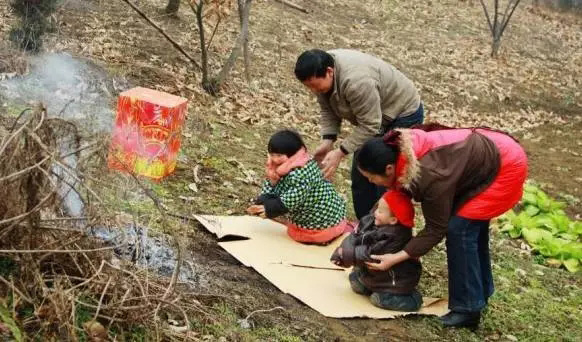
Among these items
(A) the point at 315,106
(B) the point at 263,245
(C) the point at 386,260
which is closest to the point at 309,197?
(B) the point at 263,245

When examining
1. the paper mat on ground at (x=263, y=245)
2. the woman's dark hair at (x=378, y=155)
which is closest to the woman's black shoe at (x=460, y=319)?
the paper mat on ground at (x=263, y=245)

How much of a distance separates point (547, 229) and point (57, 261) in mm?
5356

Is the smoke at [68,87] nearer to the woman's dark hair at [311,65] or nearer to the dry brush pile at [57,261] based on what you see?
the woman's dark hair at [311,65]

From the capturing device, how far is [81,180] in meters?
2.88

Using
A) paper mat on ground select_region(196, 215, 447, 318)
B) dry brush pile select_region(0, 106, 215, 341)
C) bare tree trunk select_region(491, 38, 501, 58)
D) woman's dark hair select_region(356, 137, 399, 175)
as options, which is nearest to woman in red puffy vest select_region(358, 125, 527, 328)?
woman's dark hair select_region(356, 137, 399, 175)

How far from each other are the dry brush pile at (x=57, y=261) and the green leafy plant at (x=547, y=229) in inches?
168

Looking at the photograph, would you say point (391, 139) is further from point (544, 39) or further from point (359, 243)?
point (544, 39)

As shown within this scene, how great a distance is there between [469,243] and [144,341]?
1.96 metres

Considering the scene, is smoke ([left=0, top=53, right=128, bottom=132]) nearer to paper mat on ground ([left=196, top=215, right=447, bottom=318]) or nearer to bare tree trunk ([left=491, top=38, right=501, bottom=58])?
paper mat on ground ([left=196, top=215, right=447, bottom=318])

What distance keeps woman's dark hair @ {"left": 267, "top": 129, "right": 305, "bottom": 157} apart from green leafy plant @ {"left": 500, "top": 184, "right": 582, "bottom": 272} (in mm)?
2906

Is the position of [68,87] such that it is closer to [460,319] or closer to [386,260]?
[386,260]

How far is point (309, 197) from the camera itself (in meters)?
4.81

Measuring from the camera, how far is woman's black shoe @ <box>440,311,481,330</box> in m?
4.24

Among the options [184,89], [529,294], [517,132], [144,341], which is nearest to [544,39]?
[517,132]
